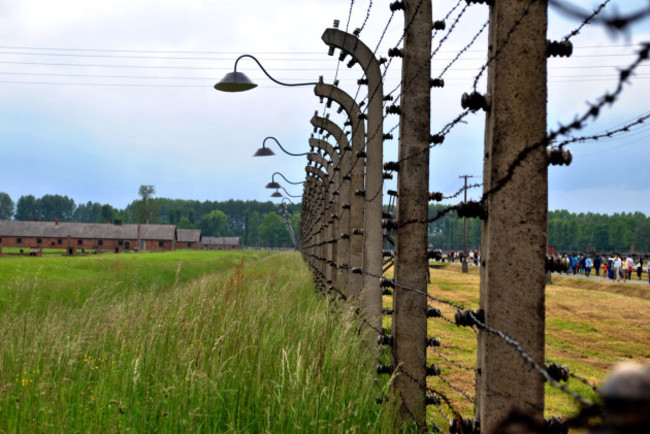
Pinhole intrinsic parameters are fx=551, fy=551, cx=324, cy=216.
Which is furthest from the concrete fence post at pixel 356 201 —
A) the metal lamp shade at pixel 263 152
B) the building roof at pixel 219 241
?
the building roof at pixel 219 241

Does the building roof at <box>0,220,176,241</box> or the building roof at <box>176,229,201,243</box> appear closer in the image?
the building roof at <box>0,220,176,241</box>

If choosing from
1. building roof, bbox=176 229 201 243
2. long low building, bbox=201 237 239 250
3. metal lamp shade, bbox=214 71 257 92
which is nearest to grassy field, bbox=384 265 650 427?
metal lamp shade, bbox=214 71 257 92

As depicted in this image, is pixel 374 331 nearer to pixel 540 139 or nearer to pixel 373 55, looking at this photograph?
pixel 373 55

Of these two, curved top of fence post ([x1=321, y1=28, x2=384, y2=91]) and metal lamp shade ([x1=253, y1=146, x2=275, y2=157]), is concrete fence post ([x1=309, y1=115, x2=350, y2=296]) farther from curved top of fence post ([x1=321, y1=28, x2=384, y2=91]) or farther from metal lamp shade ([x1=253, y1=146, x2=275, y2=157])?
metal lamp shade ([x1=253, y1=146, x2=275, y2=157])

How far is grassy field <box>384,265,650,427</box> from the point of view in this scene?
6270 millimetres

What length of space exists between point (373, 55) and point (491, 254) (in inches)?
174

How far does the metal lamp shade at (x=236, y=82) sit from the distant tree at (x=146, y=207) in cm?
13421

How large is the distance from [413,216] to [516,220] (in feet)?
6.17

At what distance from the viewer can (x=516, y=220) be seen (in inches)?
87.0

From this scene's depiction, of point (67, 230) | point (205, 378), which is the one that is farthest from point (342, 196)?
point (67, 230)

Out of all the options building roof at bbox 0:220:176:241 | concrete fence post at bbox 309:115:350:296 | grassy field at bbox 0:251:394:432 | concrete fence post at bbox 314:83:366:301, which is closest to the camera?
grassy field at bbox 0:251:394:432

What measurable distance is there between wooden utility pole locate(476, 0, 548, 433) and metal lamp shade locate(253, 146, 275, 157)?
13.7 m


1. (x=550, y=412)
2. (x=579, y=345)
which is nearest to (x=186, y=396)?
(x=550, y=412)

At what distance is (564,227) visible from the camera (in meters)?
168
